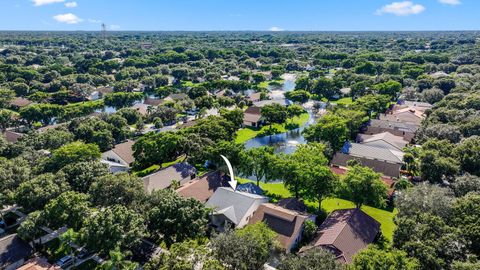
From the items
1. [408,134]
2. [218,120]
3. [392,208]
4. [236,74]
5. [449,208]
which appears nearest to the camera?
[449,208]

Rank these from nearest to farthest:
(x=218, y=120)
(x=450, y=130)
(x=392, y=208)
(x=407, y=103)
Answer: (x=392, y=208) < (x=450, y=130) < (x=218, y=120) < (x=407, y=103)

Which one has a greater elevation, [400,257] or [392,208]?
[400,257]

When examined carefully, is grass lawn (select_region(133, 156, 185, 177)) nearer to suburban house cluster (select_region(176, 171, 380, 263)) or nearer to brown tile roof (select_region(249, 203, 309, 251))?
suburban house cluster (select_region(176, 171, 380, 263))

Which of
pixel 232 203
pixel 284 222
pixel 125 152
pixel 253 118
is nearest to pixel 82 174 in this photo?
pixel 125 152

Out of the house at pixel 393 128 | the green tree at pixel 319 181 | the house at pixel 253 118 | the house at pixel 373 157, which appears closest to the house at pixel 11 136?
the house at pixel 253 118

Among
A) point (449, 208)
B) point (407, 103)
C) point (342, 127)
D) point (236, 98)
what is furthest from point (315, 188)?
point (407, 103)

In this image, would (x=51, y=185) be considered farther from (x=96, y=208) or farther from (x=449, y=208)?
(x=449, y=208)

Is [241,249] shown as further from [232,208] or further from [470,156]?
[470,156]
